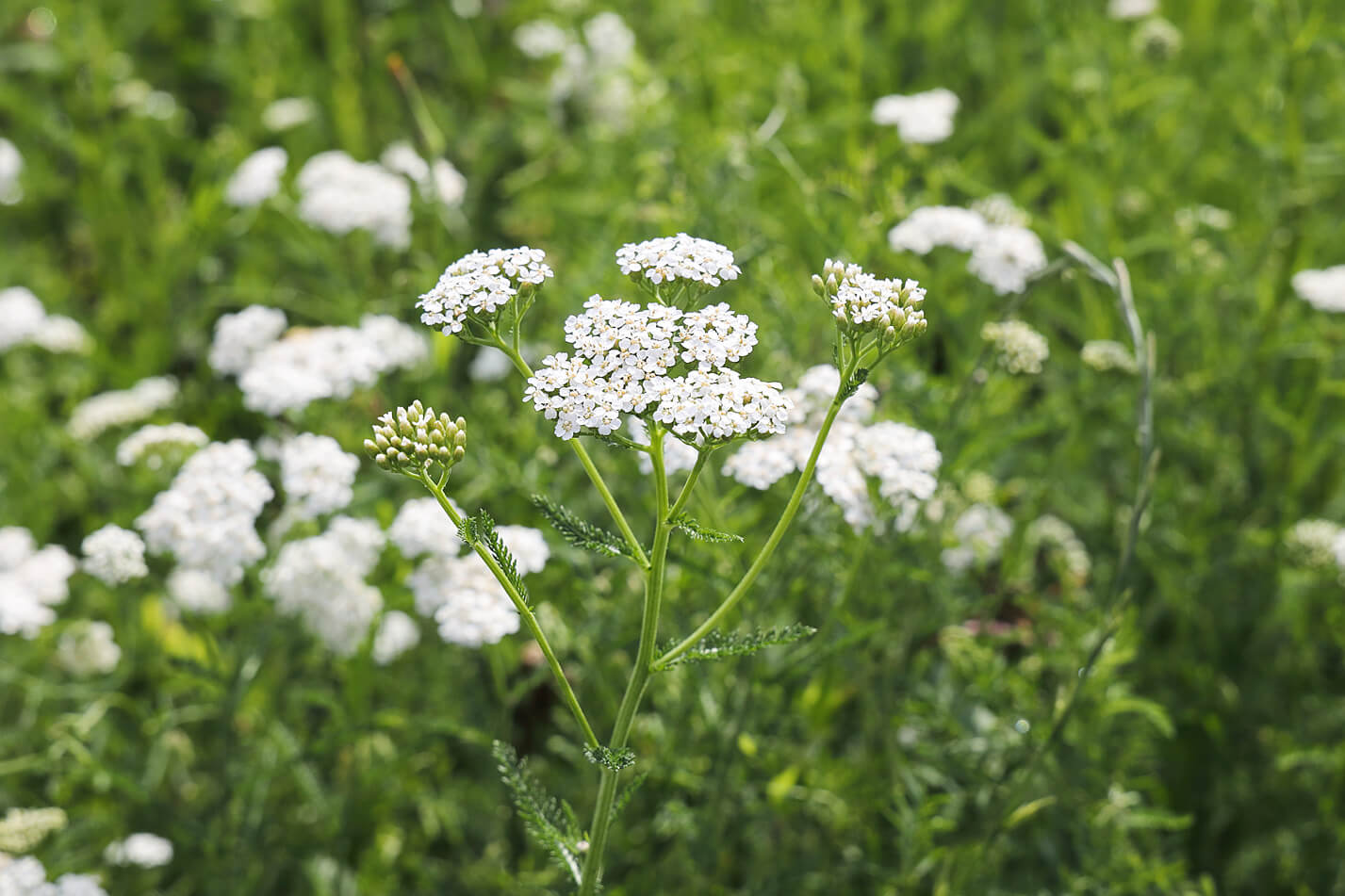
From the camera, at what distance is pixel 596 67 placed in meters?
5.10

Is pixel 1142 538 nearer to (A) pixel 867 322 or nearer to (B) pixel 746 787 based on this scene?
(B) pixel 746 787

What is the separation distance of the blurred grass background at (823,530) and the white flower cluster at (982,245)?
0.14m

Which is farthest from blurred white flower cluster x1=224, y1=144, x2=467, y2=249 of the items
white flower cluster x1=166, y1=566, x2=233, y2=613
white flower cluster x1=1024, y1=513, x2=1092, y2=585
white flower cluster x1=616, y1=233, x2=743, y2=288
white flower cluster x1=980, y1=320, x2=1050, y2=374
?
white flower cluster x1=1024, y1=513, x2=1092, y2=585

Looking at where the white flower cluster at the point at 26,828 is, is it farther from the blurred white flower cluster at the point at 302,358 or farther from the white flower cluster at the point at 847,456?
the white flower cluster at the point at 847,456

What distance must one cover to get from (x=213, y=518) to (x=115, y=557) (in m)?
0.35

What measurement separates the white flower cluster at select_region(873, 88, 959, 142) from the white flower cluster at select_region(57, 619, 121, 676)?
298 cm

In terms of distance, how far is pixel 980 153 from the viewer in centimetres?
521

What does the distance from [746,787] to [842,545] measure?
662 millimetres

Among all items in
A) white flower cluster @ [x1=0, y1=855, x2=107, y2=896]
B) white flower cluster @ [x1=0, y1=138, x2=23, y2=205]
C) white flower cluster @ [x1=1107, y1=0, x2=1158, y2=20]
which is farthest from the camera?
white flower cluster @ [x1=0, y1=138, x2=23, y2=205]

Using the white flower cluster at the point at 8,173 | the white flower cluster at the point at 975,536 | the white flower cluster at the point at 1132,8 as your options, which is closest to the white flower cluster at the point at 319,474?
the white flower cluster at the point at 975,536

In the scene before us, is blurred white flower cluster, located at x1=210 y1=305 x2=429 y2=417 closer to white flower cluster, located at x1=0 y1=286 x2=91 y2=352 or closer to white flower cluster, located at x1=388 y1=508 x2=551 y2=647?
white flower cluster, located at x1=388 y1=508 x2=551 y2=647

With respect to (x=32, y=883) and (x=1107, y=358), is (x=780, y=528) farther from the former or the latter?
(x=32, y=883)

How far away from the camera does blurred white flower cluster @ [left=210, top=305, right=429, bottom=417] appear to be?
10.0 feet

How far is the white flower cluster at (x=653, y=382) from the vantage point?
177 centimetres
